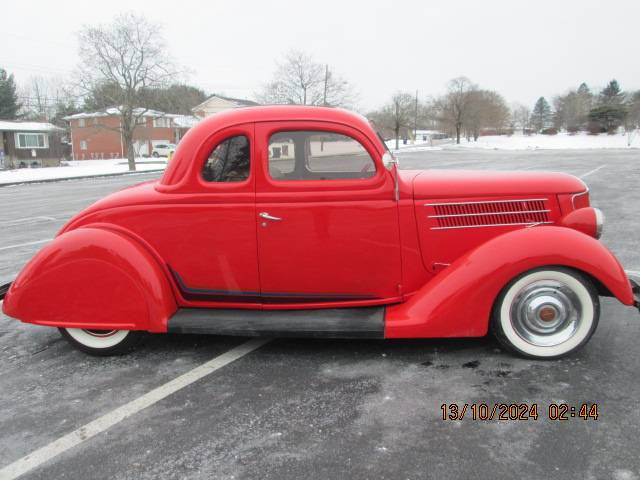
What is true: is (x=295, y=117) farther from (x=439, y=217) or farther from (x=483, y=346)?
(x=483, y=346)

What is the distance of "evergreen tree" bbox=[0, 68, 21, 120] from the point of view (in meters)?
55.8

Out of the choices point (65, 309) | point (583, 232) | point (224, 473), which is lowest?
point (224, 473)

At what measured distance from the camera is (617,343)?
3.63 metres

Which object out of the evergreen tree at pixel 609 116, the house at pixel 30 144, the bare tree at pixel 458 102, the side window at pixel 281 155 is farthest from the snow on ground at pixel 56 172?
the evergreen tree at pixel 609 116

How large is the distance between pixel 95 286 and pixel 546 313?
314 centimetres

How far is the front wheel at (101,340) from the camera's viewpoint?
3.67m

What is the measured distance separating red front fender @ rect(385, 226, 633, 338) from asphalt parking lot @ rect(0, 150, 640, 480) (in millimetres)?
289

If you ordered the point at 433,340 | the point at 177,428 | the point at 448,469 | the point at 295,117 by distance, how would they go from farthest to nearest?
the point at 433,340, the point at 295,117, the point at 177,428, the point at 448,469

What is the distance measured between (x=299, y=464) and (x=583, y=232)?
8.55 feet

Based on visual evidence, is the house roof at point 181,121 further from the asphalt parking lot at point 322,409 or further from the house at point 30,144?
the asphalt parking lot at point 322,409

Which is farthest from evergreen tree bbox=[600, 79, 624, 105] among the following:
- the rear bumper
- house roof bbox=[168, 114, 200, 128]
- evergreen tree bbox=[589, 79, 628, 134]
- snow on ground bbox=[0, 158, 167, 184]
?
the rear bumper

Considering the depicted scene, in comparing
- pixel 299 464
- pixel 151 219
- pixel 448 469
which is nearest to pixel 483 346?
pixel 448 469

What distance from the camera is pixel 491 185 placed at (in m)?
3.57

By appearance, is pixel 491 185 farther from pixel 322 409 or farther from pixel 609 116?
pixel 609 116
